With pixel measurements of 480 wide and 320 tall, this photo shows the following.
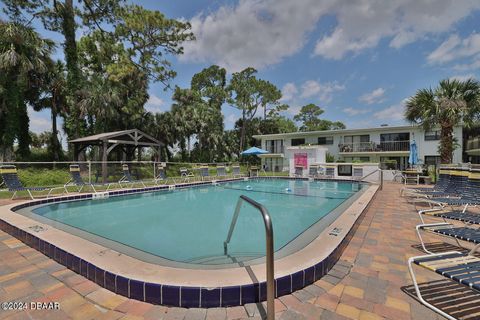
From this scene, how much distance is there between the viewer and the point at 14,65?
487 inches

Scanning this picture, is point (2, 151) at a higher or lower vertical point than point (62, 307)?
higher

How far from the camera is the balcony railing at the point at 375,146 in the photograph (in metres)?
21.1

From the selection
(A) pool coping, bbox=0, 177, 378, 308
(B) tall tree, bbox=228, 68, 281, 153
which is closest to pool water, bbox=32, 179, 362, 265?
(A) pool coping, bbox=0, 177, 378, 308

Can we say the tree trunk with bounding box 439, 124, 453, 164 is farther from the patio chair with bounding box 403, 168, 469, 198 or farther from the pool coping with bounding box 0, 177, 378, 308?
the pool coping with bounding box 0, 177, 378, 308

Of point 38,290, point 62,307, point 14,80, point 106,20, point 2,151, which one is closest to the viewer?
point 62,307

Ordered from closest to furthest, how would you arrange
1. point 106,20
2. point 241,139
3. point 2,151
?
point 2,151 < point 106,20 < point 241,139

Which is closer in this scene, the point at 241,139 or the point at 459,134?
the point at 459,134

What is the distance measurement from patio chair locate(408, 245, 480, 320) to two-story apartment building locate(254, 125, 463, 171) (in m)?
21.3

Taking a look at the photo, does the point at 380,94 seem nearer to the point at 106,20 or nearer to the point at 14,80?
the point at 106,20

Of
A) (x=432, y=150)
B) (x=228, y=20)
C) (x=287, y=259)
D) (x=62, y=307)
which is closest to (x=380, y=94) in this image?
(x=432, y=150)

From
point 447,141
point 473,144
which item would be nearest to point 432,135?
point 473,144

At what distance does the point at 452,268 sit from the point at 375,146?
22.9 meters

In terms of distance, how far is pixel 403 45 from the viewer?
13633mm

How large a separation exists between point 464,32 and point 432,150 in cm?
1121
